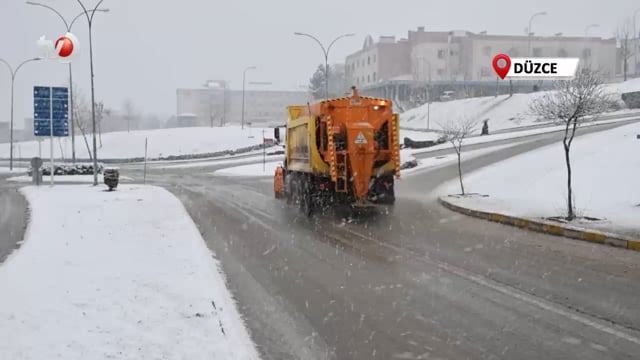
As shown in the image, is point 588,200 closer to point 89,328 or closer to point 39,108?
point 89,328

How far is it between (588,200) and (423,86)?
81.2m

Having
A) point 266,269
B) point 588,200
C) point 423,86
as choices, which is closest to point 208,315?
point 266,269

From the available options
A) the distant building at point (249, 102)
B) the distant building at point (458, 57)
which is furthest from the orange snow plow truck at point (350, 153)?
the distant building at point (249, 102)

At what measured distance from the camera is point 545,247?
1194 cm

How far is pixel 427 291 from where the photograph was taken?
840 cm

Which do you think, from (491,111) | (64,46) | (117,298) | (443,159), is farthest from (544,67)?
(491,111)

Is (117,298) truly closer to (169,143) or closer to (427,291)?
(427,291)

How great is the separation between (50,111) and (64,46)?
3034mm

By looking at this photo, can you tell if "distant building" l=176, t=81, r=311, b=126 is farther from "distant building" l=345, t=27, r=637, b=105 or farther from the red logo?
the red logo

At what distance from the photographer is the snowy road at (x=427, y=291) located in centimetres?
617

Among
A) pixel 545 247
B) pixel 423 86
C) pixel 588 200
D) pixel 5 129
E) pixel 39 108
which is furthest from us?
pixel 5 129

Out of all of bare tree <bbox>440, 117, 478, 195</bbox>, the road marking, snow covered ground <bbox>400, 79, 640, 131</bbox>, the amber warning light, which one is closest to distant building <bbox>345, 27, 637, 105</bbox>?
snow covered ground <bbox>400, 79, 640, 131</bbox>

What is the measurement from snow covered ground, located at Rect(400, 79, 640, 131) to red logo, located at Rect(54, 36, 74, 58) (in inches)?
1628

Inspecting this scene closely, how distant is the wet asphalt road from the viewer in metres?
6.16
